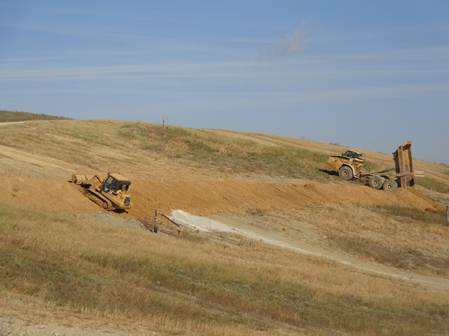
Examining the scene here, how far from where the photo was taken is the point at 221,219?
117 ft

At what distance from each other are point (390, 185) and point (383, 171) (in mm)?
1348

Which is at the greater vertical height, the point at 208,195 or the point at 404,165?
the point at 404,165

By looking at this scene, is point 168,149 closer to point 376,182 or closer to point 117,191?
point 376,182

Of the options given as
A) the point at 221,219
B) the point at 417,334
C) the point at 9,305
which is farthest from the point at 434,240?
the point at 9,305

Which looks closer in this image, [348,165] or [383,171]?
[383,171]

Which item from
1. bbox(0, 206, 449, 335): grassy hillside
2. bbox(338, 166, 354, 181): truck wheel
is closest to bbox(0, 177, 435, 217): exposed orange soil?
bbox(338, 166, 354, 181): truck wheel

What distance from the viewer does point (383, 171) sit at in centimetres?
5388

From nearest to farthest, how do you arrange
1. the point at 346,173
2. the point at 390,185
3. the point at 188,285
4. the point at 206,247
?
the point at 188,285 < the point at 206,247 < the point at 390,185 < the point at 346,173

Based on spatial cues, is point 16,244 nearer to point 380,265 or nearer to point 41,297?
point 41,297

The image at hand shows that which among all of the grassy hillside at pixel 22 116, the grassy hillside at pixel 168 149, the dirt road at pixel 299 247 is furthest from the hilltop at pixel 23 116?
the dirt road at pixel 299 247

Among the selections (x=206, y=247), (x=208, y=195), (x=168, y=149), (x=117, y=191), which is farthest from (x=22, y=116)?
(x=206, y=247)

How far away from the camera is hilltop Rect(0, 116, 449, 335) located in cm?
1534

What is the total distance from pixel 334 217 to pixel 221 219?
959cm

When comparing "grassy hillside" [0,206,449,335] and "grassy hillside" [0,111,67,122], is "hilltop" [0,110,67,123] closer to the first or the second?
"grassy hillside" [0,111,67,122]
